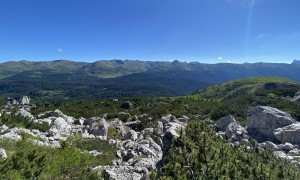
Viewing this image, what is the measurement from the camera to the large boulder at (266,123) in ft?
324

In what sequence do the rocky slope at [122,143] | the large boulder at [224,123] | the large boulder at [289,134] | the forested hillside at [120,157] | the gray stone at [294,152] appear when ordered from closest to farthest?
Result: the forested hillside at [120,157], the rocky slope at [122,143], the gray stone at [294,152], the large boulder at [289,134], the large boulder at [224,123]

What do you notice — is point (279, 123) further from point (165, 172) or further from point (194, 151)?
point (165, 172)

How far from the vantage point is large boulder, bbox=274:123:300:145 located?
289ft

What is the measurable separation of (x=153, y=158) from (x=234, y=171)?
49.8 feet

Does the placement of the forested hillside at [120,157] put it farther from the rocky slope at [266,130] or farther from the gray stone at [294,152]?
the gray stone at [294,152]

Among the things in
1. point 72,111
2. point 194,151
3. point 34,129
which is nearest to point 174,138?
point 194,151

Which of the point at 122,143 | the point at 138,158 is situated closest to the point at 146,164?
the point at 138,158

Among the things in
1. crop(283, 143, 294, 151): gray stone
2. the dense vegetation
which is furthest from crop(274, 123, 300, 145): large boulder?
the dense vegetation

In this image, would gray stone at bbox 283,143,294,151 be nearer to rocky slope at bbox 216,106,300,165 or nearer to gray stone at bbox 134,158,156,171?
rocky slope at bbox 216,106,300,165

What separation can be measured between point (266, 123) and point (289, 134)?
38.2 ft

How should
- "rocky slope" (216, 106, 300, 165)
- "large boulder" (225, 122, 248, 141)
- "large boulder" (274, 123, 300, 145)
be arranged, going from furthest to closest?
1. "large boulder" (225, 122, 248, 141)
2. "large boulder" (274, 123, 300, 145)
3. "rocky slope" (216, 106, 300, 165)

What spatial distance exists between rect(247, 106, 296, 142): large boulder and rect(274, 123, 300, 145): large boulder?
15.2 feet

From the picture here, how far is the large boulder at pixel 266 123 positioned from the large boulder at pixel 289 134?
15.2ft

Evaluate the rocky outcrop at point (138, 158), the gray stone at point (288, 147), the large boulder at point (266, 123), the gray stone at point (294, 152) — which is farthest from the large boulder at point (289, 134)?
the rocky outcrop at point (138, 158)
